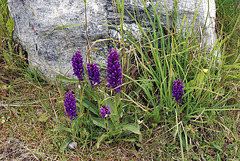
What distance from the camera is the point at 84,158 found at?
1.79m

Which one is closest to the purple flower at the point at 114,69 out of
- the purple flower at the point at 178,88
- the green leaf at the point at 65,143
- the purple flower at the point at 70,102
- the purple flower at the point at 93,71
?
the purple flower at the point at 93,71

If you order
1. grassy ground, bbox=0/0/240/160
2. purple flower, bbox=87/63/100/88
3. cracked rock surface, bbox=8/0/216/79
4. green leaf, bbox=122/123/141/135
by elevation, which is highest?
cracked rock surface, bbox=8/0/216/79

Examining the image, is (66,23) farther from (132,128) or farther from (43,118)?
(132,128)

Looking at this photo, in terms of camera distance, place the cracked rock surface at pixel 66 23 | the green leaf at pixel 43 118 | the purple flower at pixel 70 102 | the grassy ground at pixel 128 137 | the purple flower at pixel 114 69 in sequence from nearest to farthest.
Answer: the purple flower at pixel 114 69
the purple flower at pixel 70 102
the grassy ground at pixel 128 137
the green leaf at pixel 43 118
the cracked rock surface at pixel 66 23

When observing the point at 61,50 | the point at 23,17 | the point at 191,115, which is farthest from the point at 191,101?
the point at 23,17

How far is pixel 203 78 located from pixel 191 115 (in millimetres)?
364

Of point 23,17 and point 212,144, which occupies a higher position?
point 23,17

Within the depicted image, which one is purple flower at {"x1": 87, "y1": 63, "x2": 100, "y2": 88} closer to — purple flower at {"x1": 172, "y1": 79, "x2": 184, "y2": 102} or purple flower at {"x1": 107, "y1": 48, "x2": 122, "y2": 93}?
purple flower at {"x1": 107, "y1": 48, "x2": 122, "y2": 93}

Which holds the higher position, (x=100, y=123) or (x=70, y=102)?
(x=70, y=102)

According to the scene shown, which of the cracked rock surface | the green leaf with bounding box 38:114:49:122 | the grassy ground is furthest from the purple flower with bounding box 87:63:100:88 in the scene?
the green leaf with bounding box 38:114:49:122

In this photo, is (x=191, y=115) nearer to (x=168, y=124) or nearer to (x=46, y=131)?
(x=168, y=124)

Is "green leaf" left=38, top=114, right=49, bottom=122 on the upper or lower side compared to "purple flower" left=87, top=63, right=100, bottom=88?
lower

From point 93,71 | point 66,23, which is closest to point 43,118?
point 93,71

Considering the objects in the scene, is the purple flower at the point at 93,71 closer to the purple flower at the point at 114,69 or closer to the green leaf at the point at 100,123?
the purple flower at the point at 114,69
